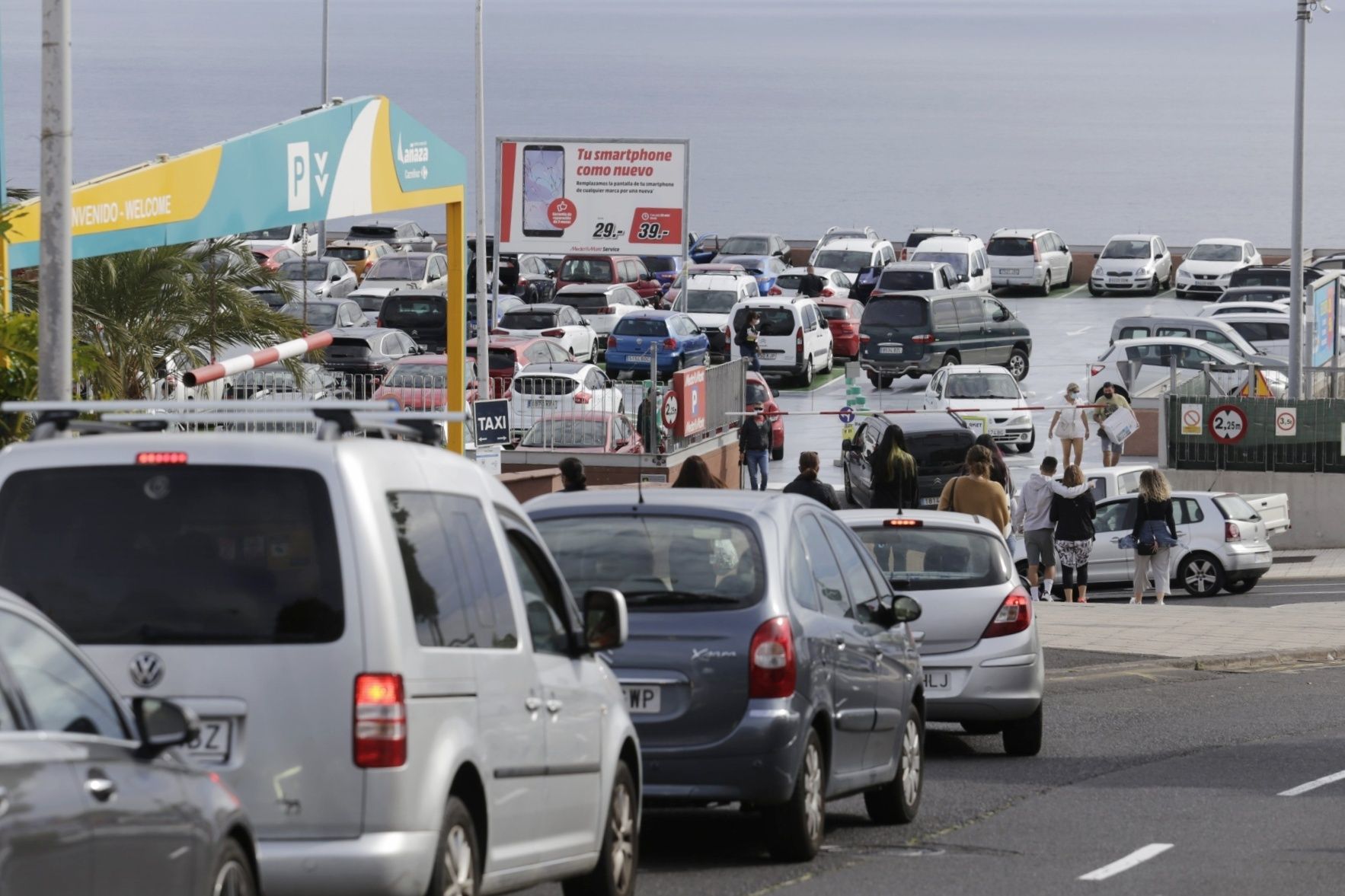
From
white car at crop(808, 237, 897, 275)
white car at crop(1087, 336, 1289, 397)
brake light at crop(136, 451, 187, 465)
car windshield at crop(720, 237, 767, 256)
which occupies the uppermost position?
car windshield at crop(720, 237, 767, 256)

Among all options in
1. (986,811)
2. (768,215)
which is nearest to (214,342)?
(986,811)

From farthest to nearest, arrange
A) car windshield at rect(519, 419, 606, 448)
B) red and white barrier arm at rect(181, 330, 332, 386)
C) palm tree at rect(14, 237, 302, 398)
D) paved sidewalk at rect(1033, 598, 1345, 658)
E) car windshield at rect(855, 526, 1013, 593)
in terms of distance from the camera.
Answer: car windshield at rect(519, 419, 606, 448)
paved sidewalk at rect(1033, 598, 1345, 658)
palm tree at rect(14, 237, 302, 398)
red and white barrier arm at rect(181, 330, 332, 386)
car windshield at rect(855, 526, 1013, 593)

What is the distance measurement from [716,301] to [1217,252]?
17.1m

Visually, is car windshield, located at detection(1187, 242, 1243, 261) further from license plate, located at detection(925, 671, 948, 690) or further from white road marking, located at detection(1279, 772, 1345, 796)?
license plate, located at detection(925, 671, 948, 690)

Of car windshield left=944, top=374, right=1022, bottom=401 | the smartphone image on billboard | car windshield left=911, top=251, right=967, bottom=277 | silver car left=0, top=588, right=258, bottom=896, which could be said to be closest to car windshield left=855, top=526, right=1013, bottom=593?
silver car left=0, top=588, right=258, bottom=896

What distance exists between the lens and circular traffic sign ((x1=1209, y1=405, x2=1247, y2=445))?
32.0m

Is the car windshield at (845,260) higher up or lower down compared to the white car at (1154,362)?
higher up

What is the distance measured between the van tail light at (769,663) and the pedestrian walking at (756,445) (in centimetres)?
2199

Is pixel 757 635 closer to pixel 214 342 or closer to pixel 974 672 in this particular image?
pixel 974 672

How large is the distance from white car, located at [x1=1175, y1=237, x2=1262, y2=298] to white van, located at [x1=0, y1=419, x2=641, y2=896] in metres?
56.0

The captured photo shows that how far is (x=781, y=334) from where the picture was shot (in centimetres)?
4550

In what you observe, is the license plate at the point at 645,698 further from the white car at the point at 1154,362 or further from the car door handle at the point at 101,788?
the white car at the point at 1154,362

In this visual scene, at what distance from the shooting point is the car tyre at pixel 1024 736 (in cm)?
1365

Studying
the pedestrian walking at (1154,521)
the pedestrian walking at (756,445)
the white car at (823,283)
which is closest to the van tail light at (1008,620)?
the pedestrian walking at (1154,521)
